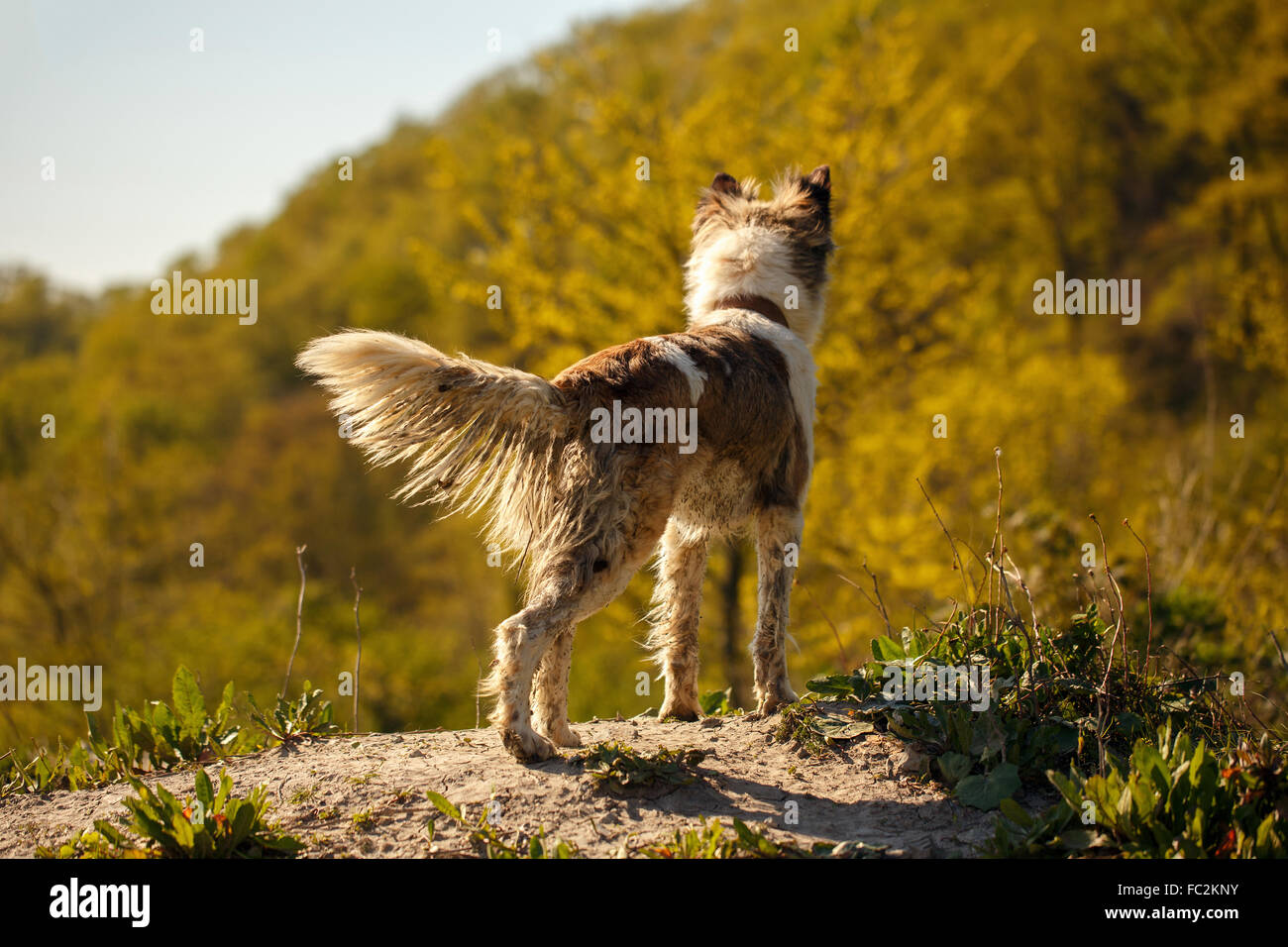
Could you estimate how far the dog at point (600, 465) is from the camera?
3.72 meters

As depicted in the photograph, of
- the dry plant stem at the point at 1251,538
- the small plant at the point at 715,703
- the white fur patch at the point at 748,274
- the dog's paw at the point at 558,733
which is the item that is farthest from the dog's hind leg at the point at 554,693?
the dry plant stem at the point at 1251,538

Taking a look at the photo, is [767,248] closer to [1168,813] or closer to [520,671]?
[520,671]

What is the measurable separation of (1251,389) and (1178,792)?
22.1 meters

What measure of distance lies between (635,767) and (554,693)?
25.0 inches

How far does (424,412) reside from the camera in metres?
3.77

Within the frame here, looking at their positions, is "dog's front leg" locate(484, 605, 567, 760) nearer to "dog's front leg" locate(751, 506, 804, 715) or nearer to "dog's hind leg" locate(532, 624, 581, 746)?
"dog's hind leg" locate(532, 624, 581, 746)

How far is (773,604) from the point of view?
4.64 m

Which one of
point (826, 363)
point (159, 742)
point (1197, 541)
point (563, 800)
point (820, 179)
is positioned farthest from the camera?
point (826, 363)

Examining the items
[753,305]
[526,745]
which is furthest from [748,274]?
[526,745]

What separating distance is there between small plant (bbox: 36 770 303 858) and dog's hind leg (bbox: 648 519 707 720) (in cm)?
204

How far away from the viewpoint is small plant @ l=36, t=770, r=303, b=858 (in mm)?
3205

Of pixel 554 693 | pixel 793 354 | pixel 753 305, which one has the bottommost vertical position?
pixel 554 693

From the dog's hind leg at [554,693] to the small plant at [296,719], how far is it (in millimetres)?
1109
